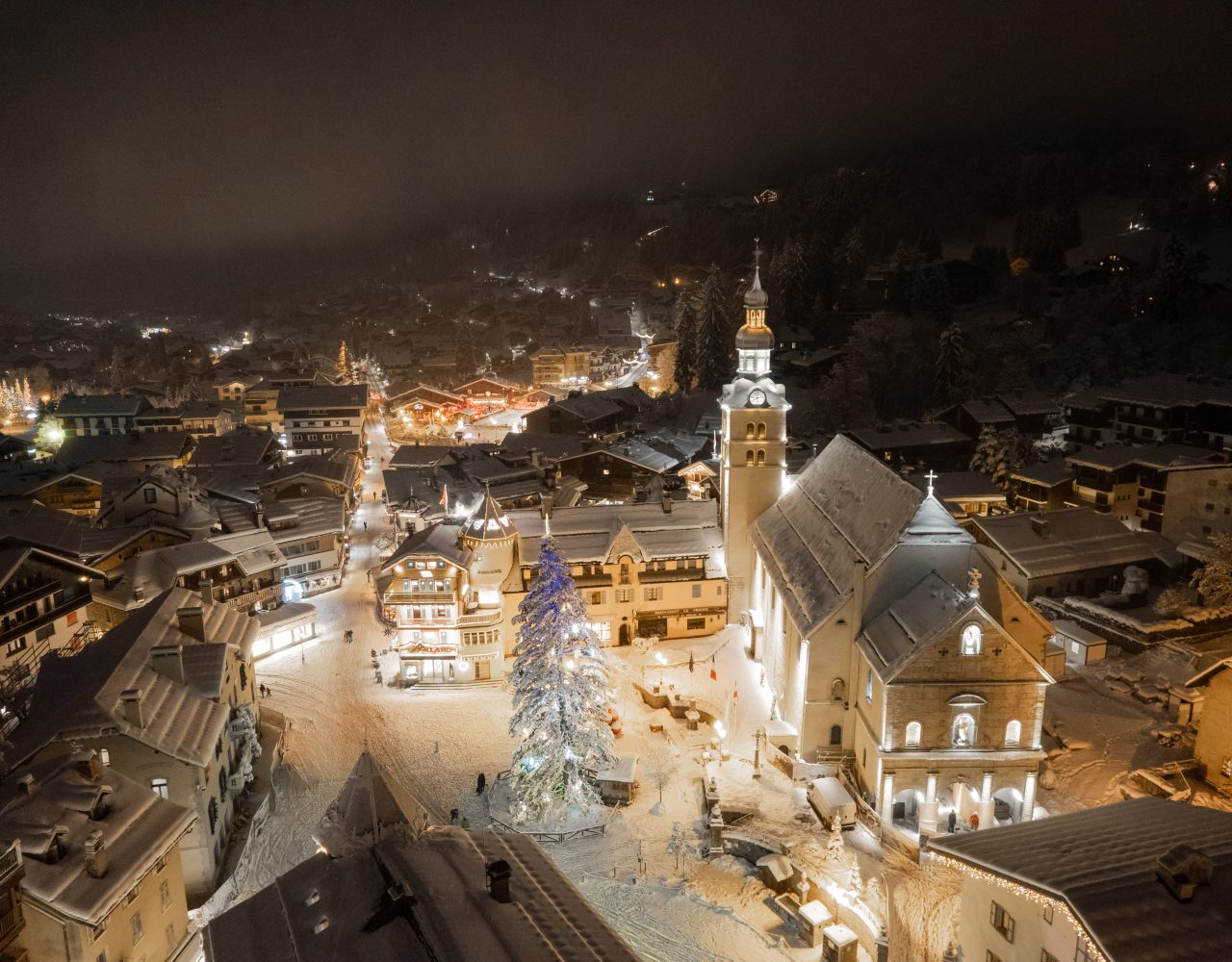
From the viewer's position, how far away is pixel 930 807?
1111 inches

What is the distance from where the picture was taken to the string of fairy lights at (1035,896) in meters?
15.0

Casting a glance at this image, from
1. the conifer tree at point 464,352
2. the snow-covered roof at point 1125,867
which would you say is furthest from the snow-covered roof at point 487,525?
the conifer tree at point 464,352

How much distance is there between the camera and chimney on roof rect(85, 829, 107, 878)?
19.6 metres

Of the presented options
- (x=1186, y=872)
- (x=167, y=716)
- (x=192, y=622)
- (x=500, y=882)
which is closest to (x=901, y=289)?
(x=192, y=622)

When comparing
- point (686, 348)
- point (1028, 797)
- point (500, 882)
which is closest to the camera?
point (500, 882)

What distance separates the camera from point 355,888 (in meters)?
15.5

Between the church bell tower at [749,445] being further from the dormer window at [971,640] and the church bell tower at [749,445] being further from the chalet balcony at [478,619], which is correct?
the dormer window at [971,640]

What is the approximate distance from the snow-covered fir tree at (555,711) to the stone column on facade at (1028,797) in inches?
589

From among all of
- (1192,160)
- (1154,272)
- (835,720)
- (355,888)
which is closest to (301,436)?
(835,720)

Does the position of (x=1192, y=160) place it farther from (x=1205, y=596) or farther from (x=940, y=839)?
(x=940, y=839)

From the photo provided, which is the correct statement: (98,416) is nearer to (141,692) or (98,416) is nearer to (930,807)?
(141,692)

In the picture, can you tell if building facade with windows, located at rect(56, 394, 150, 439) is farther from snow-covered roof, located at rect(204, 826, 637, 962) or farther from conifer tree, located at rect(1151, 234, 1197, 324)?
conifer tree, located at rect(1151, 234, 1197, 324)

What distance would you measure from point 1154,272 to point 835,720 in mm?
69922

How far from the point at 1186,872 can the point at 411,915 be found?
14.4 m
